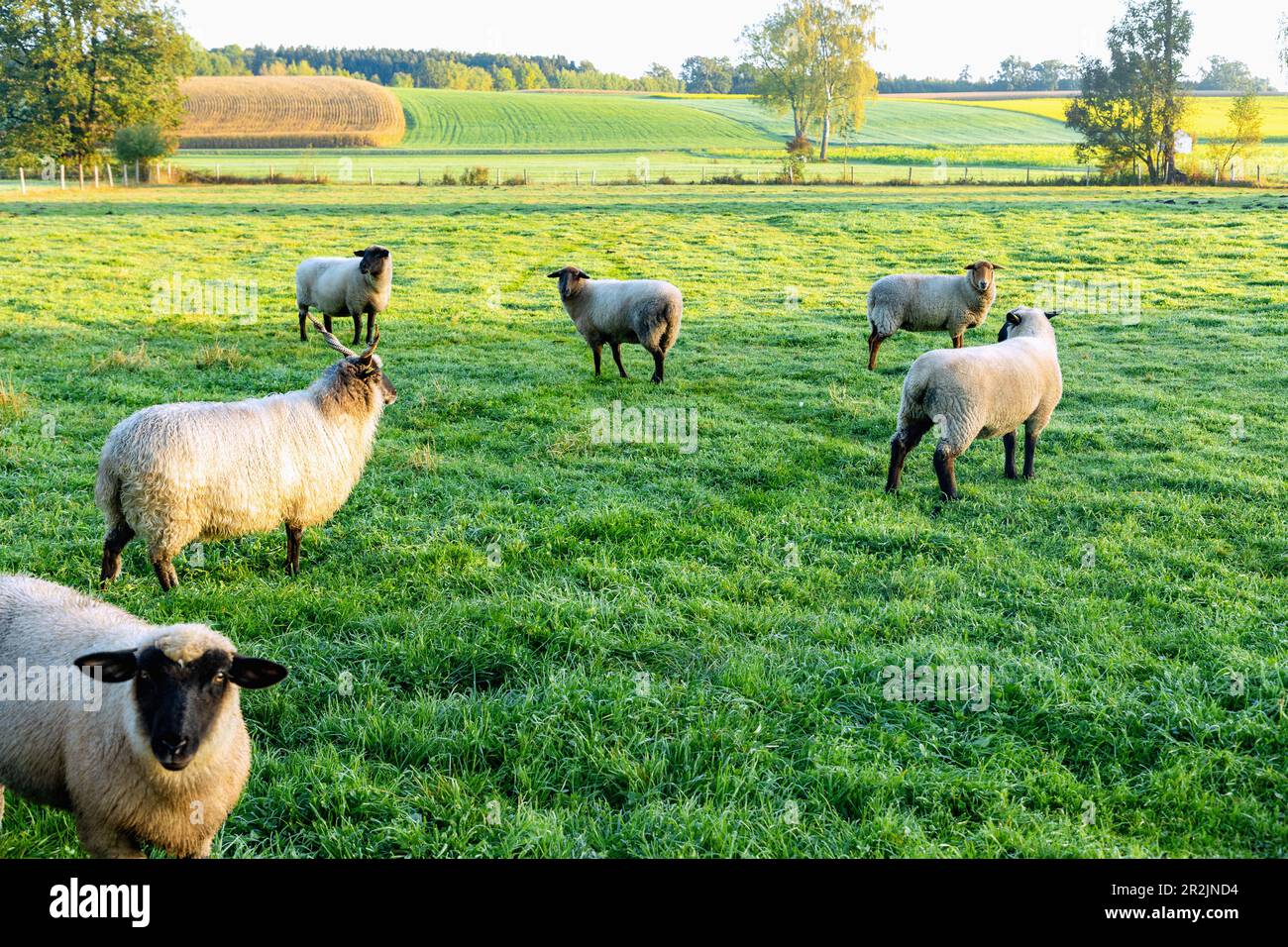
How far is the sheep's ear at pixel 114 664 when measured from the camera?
326 cm

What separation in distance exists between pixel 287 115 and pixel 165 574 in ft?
302

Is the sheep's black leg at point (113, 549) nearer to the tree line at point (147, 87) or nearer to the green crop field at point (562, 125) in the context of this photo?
the tree line at point (147, 87)

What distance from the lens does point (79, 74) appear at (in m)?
46.2

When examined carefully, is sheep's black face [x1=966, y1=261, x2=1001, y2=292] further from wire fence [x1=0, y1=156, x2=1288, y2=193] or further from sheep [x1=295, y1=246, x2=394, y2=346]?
wire fence [x1=0, y1=156, x2=1288, y2=193]

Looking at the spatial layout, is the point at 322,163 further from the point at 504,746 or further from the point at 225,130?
the point at 504,746

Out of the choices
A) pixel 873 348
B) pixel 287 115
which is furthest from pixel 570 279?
pixel 287 115

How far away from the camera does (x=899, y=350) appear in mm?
14703

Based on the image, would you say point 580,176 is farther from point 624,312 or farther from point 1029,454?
point 1029,454

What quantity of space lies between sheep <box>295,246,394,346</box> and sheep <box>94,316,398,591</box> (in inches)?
317

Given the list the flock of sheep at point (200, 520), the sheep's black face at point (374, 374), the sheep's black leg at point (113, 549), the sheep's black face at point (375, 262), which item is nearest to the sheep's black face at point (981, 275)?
the flock of sheep at point (200, 520)

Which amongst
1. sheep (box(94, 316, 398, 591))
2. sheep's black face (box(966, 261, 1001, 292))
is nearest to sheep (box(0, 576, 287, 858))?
sheep (box(94, 316, 398, 591))

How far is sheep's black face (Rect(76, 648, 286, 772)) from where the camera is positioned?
327 cm

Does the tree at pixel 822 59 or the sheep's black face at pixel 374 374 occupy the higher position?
the tree at pixel 822 59

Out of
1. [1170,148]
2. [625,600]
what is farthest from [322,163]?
[625,600]
